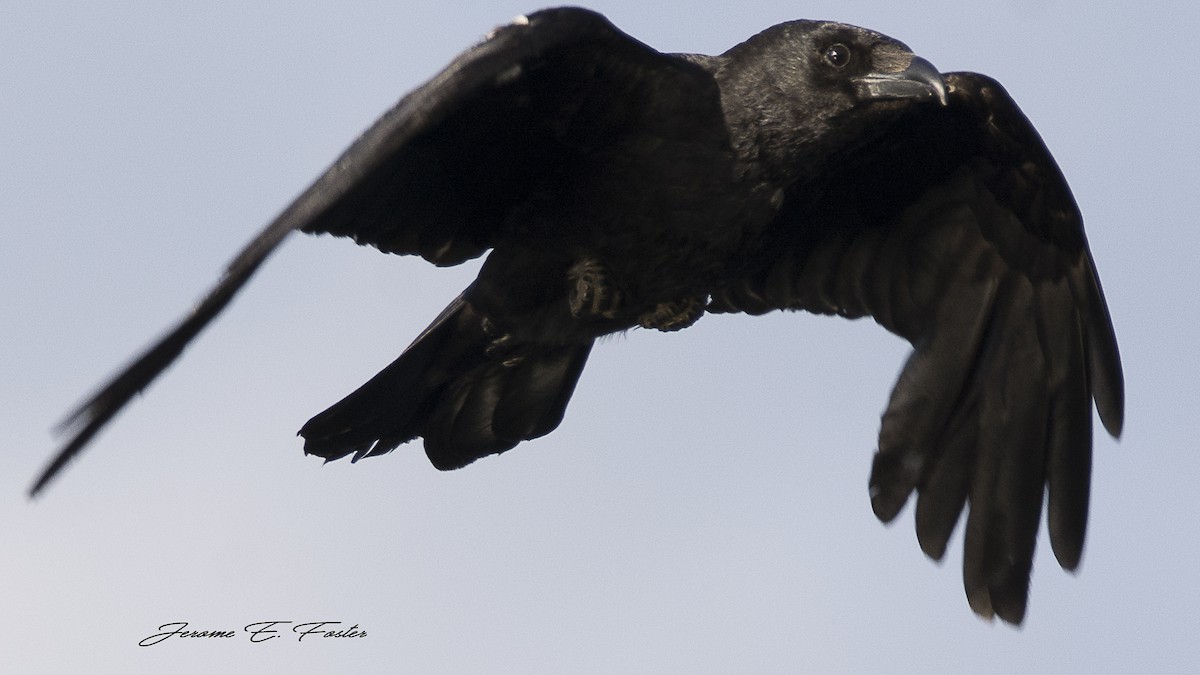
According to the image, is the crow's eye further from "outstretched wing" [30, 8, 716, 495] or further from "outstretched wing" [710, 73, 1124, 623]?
"outstretched wing" [710, 73, 1124, 623]

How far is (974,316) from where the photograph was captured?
7234 millimetres

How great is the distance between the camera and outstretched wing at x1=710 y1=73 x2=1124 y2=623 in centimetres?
704

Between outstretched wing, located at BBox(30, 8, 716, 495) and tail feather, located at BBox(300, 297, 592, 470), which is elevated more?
outstretched wing, located at BBox(30, 8, 716, 495)

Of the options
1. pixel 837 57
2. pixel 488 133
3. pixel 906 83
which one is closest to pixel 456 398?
pixel 488 133

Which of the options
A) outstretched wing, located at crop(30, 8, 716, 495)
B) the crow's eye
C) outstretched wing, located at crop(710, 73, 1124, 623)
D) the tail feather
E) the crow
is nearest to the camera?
outstretched wing, located at crop(30, 8, 716, 495)

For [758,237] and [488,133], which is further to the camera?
[758,237]

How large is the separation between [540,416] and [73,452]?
280cm

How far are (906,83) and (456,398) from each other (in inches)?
81.7

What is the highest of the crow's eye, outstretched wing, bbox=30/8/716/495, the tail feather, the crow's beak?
the crow's eye

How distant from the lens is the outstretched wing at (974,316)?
277 inches

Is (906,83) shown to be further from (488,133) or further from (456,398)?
(456,398)

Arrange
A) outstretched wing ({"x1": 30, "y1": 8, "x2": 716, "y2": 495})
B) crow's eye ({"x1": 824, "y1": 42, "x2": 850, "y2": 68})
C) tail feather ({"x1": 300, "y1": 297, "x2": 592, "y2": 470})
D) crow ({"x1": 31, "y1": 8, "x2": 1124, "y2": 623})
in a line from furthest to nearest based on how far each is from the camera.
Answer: tail feather ({"x1": 300, "y1": 297, "x2": 592, "y2": 470}) < crow's eye ({"x1": 824, "y1": 42, "x2": 850, "y2": 68}) < crow ({"x1": 31, "y1": 8, "x2": 1124, "y2": 623}) < outstretched wing ({"x1": 30, "y1": 8, "x2": 716, "y2": 495})

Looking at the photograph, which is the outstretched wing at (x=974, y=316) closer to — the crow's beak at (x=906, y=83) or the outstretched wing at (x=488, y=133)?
the crow's beak at (x=906, y=83)

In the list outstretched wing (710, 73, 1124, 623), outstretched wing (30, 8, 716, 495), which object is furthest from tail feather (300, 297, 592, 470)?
outstretched wing (710, 73, 1124, 623)
